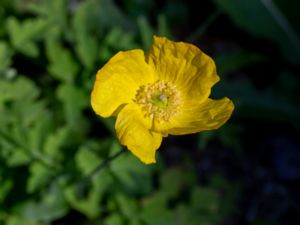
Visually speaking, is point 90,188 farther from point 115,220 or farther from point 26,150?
point 26,150

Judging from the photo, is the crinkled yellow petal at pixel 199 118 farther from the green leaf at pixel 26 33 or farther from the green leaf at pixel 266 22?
the green leaf at pixel 266 22

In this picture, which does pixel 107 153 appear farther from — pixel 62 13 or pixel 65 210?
pixel 62 13

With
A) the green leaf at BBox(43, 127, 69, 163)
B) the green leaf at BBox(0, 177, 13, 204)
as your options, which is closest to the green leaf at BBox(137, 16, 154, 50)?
the green leaf at BBox(43, 127, 69, 163)

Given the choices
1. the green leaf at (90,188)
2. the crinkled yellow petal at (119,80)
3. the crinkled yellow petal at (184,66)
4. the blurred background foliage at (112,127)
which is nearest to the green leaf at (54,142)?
the blurred background foliage at (112,127)

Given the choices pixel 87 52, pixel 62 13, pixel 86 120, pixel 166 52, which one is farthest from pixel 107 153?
pixel 166 52

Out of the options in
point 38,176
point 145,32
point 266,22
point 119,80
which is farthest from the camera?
point 266,22

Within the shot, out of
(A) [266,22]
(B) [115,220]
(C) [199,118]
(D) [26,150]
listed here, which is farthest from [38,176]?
(A) [266,22]

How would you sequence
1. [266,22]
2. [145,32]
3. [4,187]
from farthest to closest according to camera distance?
[266,22]
[145,32]
[4,187]

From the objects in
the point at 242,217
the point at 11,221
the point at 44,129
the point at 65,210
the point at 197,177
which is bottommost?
Result: the point at 242,217
